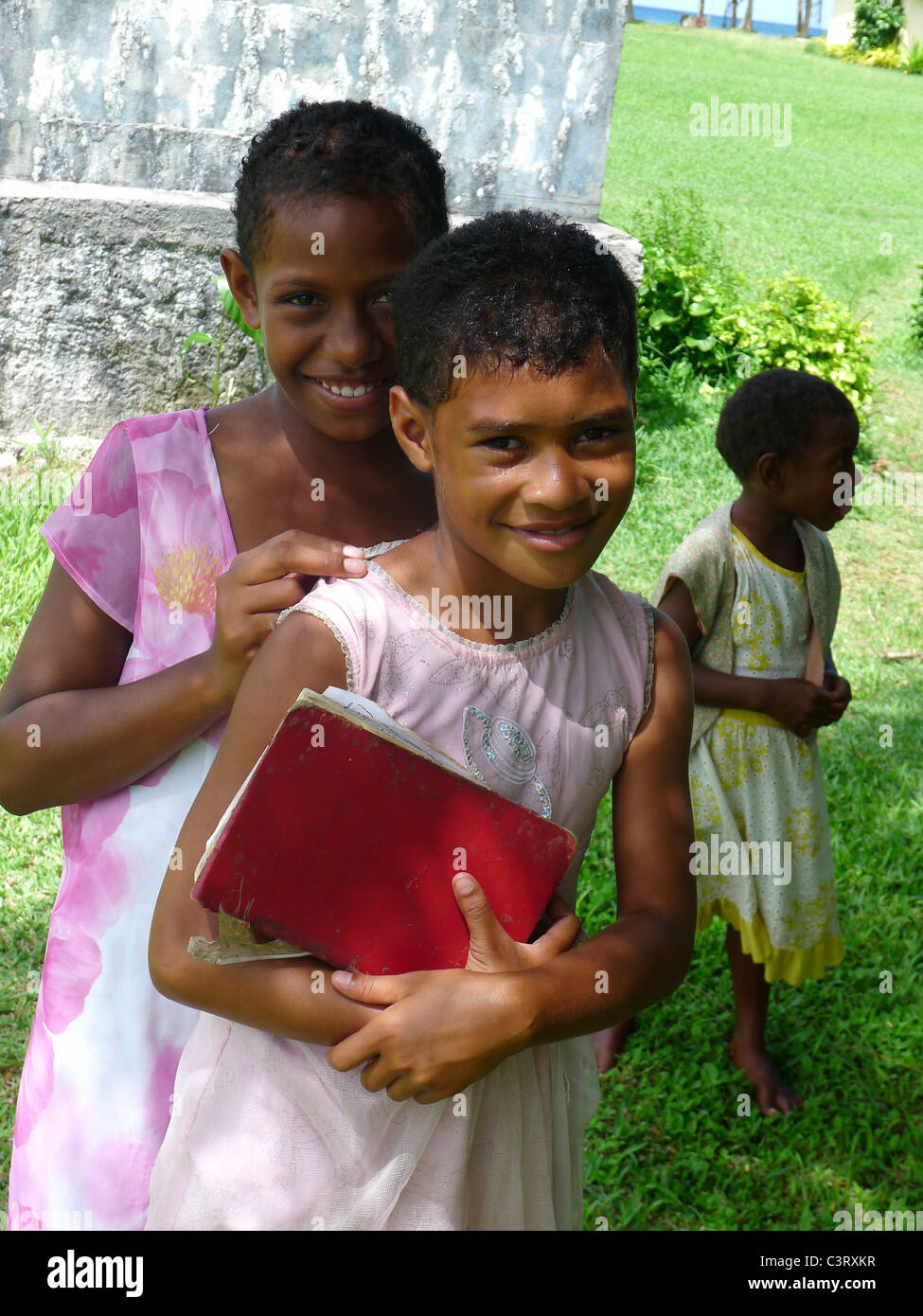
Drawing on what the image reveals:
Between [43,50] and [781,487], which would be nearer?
[781,487]

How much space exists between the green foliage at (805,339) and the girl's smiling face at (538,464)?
6177mm

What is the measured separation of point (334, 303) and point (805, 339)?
6434 mm

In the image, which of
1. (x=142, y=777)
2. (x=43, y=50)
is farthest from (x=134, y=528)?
(x=43, y=50)

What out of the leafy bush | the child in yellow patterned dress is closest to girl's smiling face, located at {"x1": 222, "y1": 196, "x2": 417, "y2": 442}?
the child in yellow patterned dress

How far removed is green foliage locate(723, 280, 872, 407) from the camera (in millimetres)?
7352

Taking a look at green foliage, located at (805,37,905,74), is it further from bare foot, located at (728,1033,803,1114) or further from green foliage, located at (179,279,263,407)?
bare foot, located at (728,1033,803,1114)

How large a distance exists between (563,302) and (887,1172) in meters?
2.45

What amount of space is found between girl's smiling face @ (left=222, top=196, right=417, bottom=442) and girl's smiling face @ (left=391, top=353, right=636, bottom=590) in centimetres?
15

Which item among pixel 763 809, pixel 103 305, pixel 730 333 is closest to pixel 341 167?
pixel 763 809

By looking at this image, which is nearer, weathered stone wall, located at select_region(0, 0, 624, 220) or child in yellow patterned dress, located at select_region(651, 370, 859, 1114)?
child in yellow patterned dress, located at select_region(651, 370, 859, 1114)

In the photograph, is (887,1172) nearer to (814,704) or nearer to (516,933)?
(814,704)

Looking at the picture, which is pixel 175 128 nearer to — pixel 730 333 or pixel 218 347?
pixel 218 347

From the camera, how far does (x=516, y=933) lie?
141cm

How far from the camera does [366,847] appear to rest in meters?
1.31
